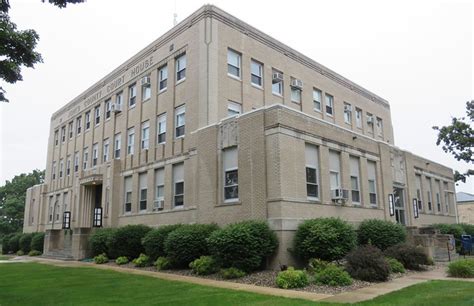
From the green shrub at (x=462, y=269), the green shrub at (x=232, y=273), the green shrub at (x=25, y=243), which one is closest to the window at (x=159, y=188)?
the green shrub at (x=232, y=273)

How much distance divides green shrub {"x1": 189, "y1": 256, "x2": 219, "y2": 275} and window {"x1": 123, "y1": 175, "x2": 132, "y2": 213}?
12428mm

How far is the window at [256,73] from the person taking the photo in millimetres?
25281

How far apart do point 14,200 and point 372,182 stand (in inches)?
2100

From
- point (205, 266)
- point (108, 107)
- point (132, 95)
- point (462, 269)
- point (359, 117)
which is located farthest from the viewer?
point (359, 117)

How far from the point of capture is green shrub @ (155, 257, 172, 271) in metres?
17.5

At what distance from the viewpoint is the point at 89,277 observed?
15.5 metres

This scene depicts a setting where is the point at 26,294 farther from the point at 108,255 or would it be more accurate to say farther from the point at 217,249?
the point at 108,255

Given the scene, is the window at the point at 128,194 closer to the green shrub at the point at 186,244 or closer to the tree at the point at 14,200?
the green shrub at the point at 186,244

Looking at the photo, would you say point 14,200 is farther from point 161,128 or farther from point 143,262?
point 143,262

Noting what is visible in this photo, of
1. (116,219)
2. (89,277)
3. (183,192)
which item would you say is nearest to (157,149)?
(183,192)

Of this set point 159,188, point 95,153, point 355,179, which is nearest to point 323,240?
point 355,179

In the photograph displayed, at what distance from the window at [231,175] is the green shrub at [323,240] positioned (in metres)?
3.71

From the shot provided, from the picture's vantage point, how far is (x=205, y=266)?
15594 mm

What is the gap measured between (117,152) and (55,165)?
13.6 meters
